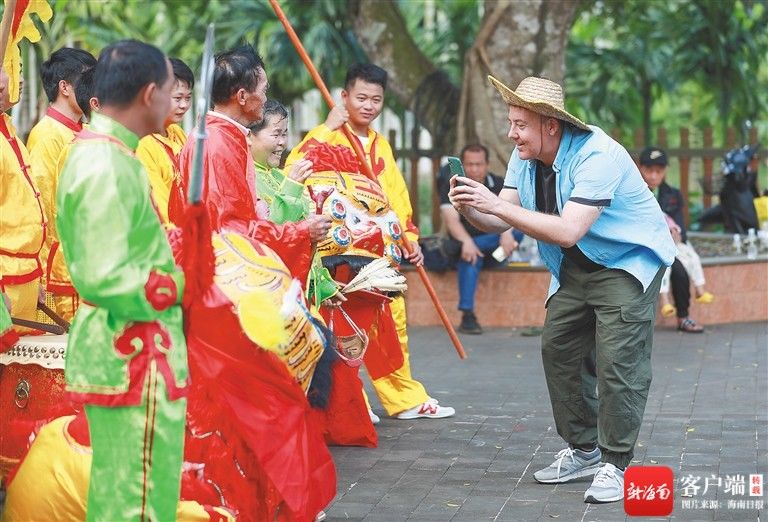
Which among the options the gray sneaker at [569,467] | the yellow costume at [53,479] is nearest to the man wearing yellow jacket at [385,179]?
the gray sneaker at [569,467]

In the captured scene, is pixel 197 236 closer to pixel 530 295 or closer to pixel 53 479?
pixel 53 479

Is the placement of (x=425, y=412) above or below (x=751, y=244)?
below

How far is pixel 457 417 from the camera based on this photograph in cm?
760

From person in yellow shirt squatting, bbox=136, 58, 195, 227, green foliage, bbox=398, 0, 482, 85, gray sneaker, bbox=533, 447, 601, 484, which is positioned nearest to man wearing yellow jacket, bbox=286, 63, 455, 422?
person in yellow shirt squatting, bbox=136, 58, 195, 227

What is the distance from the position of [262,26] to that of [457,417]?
25.6ft

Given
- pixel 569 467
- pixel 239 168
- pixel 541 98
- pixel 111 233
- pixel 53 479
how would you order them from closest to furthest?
pixel 111 233 < pixel 53 479 < pixel 239 168 < pixel 541 98 < pixel 569 467

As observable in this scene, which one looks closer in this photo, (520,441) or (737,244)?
(520,441)

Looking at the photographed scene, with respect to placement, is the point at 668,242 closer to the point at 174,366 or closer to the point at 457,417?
the point at 457,417

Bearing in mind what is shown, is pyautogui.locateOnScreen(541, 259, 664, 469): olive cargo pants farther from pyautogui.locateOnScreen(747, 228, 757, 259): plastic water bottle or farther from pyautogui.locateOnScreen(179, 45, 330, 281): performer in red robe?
pyautogui.locateOnScreen(747, 228, 757, 259): plastic water bottle

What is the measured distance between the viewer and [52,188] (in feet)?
21.0

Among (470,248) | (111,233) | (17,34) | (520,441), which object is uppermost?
(17,34)

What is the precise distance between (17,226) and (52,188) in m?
0.68

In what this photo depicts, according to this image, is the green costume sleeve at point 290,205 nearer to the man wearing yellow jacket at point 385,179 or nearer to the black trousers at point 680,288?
the man wearing yellow jacket at point 385,179

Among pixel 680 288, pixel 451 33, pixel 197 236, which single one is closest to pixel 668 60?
pixel 451 33
